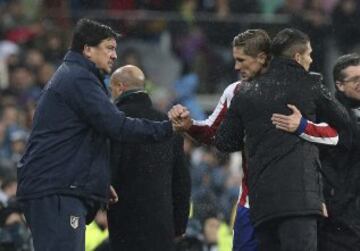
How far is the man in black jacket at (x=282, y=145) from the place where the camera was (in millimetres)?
8312

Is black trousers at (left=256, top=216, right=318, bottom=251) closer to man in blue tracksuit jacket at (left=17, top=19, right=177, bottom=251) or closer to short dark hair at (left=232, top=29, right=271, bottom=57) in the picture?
man in blue tracksuit jacket at (left=17, top=19, right=177, bottom=251)

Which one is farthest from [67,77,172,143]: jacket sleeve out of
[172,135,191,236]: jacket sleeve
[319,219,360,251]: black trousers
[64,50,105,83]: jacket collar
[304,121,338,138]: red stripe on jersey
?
[319,219,360,251]: black trousers

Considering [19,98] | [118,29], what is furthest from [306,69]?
[118,29]

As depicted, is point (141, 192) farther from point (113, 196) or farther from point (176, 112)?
point (176, 112)

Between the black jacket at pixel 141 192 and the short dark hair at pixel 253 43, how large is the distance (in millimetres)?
932

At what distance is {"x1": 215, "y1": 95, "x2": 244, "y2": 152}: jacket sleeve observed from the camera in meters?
8.64

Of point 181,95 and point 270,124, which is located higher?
point 270,124

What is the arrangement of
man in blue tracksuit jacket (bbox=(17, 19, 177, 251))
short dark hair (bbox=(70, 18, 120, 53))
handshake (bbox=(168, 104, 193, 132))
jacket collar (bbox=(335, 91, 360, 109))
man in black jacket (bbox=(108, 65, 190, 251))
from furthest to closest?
man in black jacket (bbox=(108, 65, 190, 251)) → jacket collar (bbox=(335, 91, 360, 109)) → handshake (bbox=(168, 104, 193, 132)) → short dark hair (bbox=(70, 18, 120, 53)) → man in blue tracksuit jacket (bbox=(17, 19, 177, 251))

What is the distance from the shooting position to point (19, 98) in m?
16.7

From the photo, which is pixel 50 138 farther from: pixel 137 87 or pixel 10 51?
pixel 10 51

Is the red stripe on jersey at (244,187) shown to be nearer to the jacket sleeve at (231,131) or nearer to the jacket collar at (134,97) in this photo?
the jacket sleeve at (231,131)

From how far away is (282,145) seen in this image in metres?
8.41

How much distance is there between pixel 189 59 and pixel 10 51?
2.62 metres

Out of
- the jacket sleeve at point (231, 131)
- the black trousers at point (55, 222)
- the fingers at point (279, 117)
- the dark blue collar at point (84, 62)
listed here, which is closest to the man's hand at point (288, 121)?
the fingers at point (279, 117)
